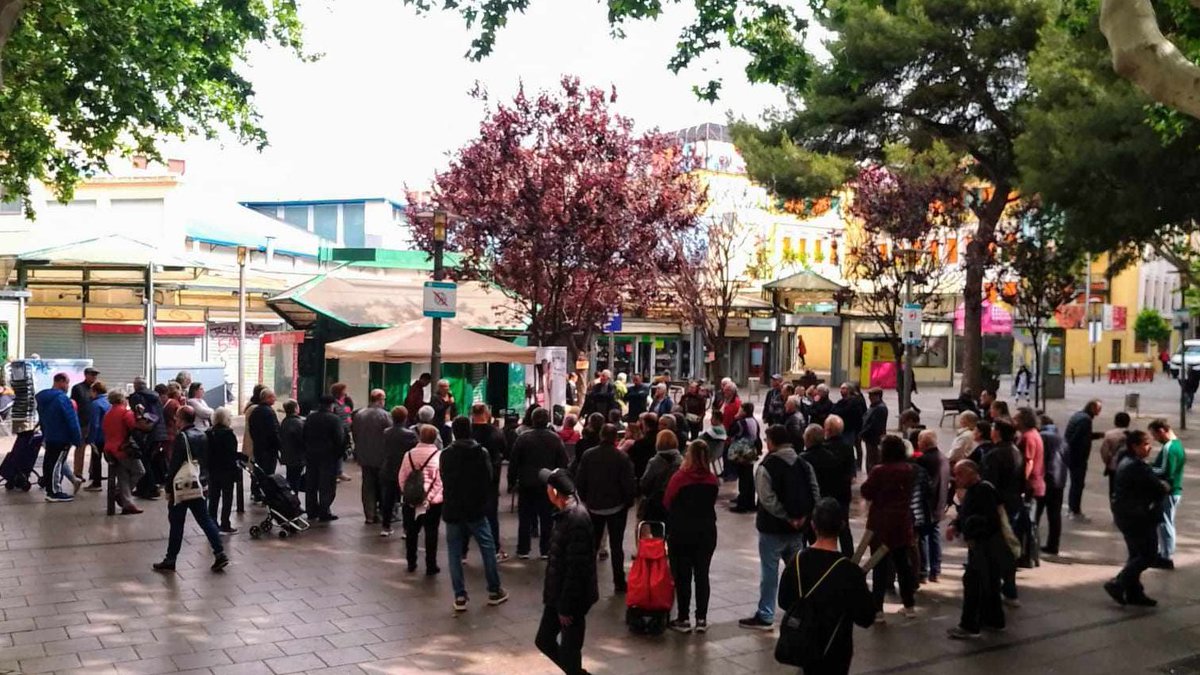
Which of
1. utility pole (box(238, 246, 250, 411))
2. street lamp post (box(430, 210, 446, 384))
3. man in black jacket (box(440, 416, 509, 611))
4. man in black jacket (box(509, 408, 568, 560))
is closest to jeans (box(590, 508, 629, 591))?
man in black jacket (box(509, 408, 568, 560))

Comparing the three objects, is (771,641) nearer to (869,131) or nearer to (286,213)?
(869,131)

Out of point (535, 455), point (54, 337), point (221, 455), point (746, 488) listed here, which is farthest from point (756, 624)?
point (54, 337)

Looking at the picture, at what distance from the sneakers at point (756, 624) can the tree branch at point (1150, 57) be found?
4.77 metres

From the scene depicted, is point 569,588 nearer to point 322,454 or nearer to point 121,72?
point 322,454

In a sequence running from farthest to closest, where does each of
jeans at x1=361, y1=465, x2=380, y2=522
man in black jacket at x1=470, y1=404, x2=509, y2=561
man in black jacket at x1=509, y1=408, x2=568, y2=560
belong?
1. jeans at x1=361, y1=465, x2=380, y2=522
2. man in black jacket at x1=470, y1=404, x2=509, y2=561
3. man in black jacket at x1=509, y1=408, x2=568, y2=560

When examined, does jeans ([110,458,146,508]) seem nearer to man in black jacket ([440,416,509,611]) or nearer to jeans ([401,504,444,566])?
jeans ([401,504,444,566])

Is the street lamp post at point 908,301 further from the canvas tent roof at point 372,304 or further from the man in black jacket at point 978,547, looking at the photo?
the man in black jacket at point 978,547

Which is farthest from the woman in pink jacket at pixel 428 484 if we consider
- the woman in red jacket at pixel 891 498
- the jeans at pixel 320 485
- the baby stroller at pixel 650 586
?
the woman in red jacket at pixel 891 498

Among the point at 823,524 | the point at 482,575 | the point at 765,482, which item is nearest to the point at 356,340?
the point at 482,575

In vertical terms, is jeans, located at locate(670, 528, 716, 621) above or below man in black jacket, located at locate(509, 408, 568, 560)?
below

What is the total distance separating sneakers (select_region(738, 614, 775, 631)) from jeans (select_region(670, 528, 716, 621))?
0.34 m

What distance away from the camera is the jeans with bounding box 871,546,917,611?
871 cm

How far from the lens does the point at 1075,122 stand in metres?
18.2

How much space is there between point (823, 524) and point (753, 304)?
27.4 m
